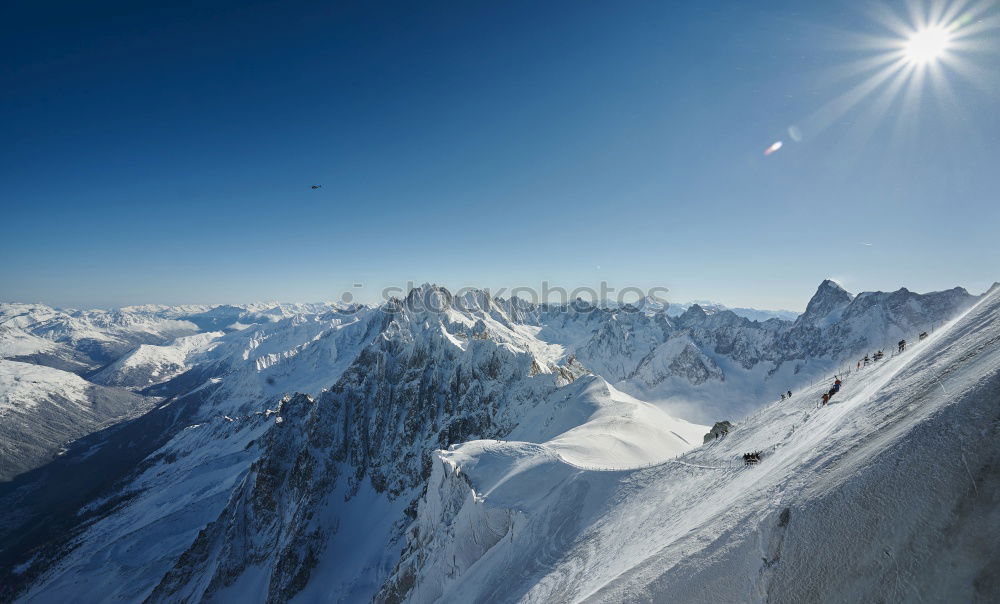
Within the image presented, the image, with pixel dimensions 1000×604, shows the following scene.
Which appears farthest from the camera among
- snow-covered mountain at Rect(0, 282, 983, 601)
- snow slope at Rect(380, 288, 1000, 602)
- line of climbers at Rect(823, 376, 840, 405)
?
snow-covered mountain at Rect(0, 282, 983, 601)

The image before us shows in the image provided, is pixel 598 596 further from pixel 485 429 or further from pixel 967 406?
pixel 485 429

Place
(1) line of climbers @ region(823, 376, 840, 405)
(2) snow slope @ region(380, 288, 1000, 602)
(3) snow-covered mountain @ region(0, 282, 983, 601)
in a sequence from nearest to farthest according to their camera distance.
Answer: (2) snow slope @ region(380, 288, 1000, 602)
(1) line of climbers @ region(823, 376, 840, 405)
(3) snow-covered mountain @ region(0, 282, 983, 601)

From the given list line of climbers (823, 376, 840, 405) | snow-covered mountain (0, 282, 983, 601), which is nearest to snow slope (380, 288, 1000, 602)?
line of climbers (823, 376, 840, 405)

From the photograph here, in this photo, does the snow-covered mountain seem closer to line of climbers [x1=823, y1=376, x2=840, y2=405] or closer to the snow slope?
the snow slope

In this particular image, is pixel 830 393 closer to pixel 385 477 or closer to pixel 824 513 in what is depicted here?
pixel 824 513

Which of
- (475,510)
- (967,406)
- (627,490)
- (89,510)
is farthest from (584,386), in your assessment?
(89,510)

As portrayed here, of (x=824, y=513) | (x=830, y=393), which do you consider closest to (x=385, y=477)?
(x=830, y=393)

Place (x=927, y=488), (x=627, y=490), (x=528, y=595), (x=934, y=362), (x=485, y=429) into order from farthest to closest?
(x=485, y=429) < (x=627, y=490) < (x=528, y=595) < (x=934, y=362) < (x=927, y=488)

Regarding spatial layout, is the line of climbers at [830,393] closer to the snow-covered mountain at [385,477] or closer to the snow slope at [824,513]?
the snow slope at [824,513]
